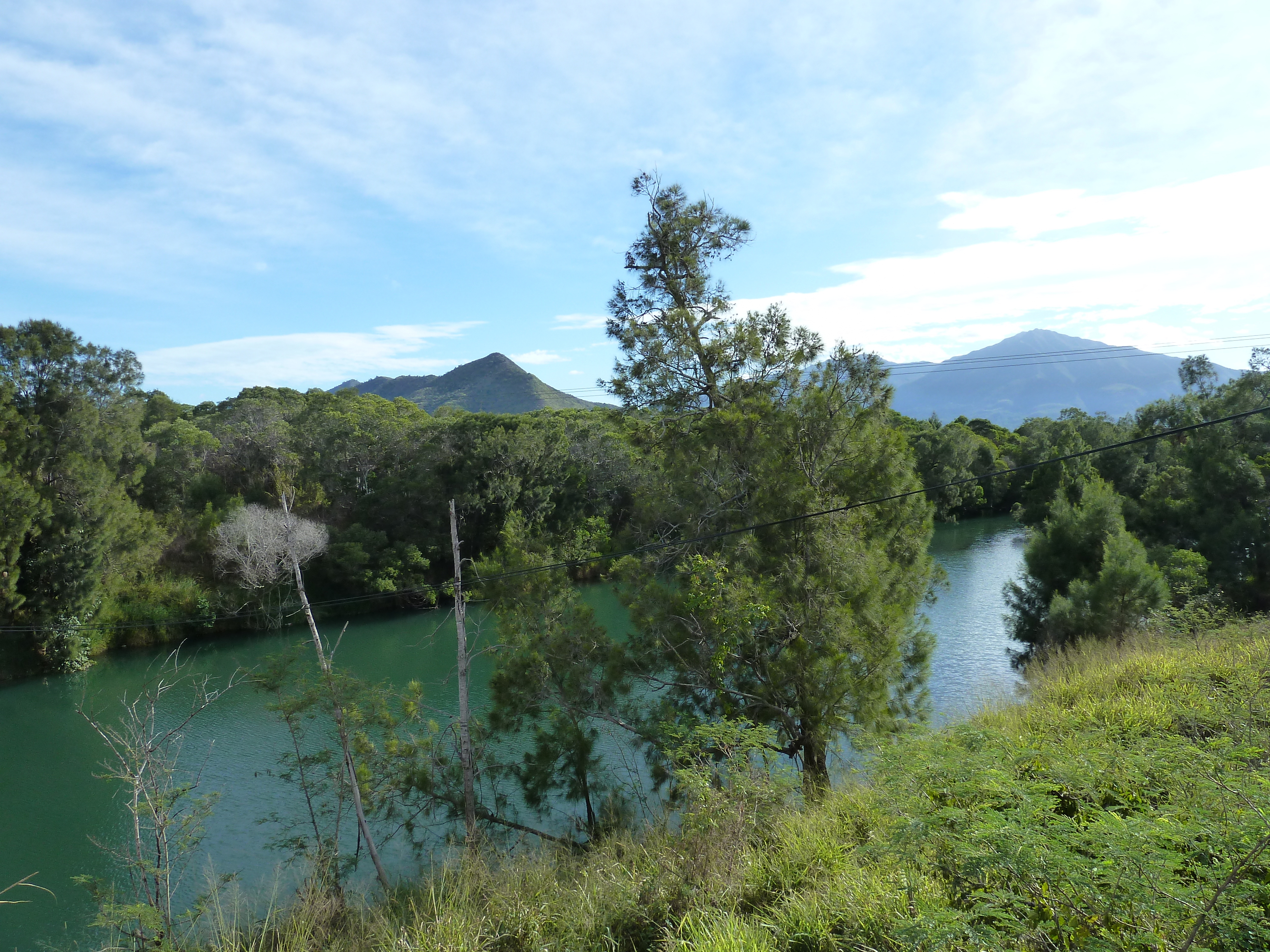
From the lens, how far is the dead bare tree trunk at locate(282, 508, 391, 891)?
736cm

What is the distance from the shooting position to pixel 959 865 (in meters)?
2.99

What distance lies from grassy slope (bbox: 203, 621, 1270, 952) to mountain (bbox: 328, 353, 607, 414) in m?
81.7

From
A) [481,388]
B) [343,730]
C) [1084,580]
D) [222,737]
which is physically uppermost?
[481,388]

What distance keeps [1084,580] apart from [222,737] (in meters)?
18.6

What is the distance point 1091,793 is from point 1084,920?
1.31 metres

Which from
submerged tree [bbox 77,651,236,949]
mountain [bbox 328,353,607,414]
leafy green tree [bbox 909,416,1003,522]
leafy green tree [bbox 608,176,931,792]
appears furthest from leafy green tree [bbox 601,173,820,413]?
mountain [bbox 328,353,607,414]

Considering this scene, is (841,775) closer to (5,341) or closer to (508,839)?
(508,839)

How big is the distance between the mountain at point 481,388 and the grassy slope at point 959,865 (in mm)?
81662

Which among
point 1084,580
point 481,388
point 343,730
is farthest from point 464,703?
point 481,388

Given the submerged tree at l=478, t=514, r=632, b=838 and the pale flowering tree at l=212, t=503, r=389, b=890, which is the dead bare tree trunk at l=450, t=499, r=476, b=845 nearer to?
the submerged tree at l=478, t=514, r=632, b=838

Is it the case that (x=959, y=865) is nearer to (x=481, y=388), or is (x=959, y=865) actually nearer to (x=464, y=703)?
(x=464, y=703)

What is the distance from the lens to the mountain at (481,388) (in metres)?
89.9

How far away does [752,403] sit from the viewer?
8.45 metres

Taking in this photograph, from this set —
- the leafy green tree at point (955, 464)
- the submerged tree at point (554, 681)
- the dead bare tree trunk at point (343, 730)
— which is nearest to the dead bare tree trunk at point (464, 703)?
the submerged tree at point (554, 681)
